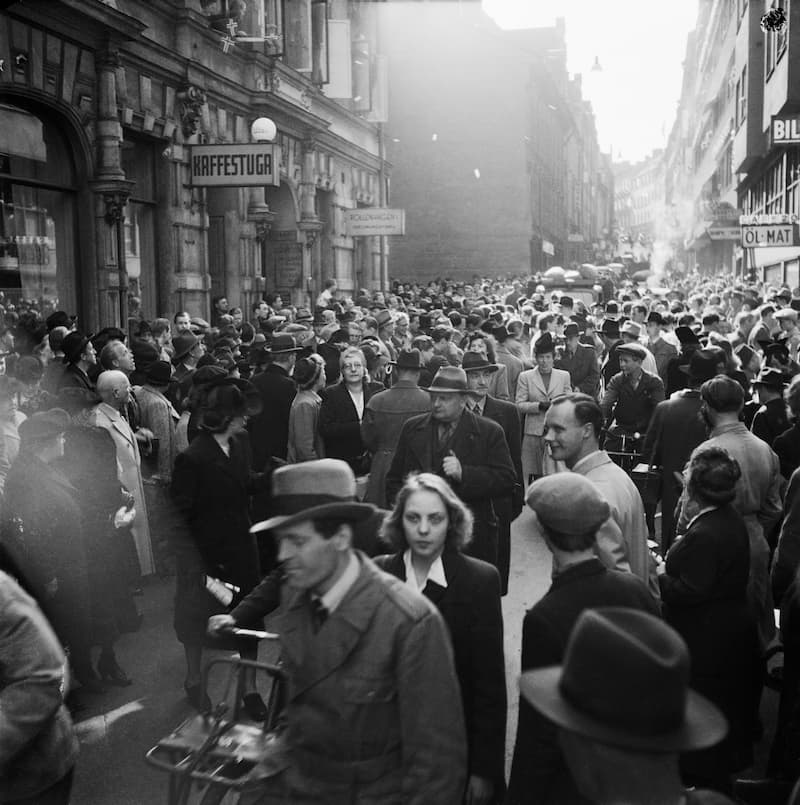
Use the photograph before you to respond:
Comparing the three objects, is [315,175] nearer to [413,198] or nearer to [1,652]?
[1,652]

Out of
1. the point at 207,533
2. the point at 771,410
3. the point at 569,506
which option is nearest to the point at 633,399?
the point at 771,410

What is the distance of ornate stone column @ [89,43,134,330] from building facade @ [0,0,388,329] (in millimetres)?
20

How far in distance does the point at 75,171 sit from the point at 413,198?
39.9 m

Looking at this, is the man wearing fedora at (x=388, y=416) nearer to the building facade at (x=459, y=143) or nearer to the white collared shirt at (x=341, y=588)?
the white collared shirt at (x=341, y=588)

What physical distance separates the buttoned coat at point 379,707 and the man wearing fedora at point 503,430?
3397mm

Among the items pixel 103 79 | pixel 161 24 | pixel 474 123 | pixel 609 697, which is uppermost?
pixel 474 123

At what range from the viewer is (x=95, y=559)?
685cm

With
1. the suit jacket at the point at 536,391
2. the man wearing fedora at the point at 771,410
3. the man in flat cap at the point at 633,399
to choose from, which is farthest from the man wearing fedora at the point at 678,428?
the suit jacket at the point at 536,391

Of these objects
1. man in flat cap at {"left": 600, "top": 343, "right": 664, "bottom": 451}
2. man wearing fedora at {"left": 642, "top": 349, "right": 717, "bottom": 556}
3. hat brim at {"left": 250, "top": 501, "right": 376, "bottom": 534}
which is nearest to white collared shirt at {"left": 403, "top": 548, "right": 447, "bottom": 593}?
hat brim at {"left": 250, "top": 501, "right": 376, "bottom": 534}

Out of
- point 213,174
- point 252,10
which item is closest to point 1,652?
point 213,174

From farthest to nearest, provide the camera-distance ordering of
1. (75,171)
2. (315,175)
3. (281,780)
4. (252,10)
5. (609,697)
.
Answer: (315,175) → (252,10) → (75,171) → (281,780) → (609,697)

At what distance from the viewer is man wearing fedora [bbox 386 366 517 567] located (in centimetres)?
632

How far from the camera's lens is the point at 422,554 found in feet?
14.0

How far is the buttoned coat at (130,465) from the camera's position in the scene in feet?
25.6
